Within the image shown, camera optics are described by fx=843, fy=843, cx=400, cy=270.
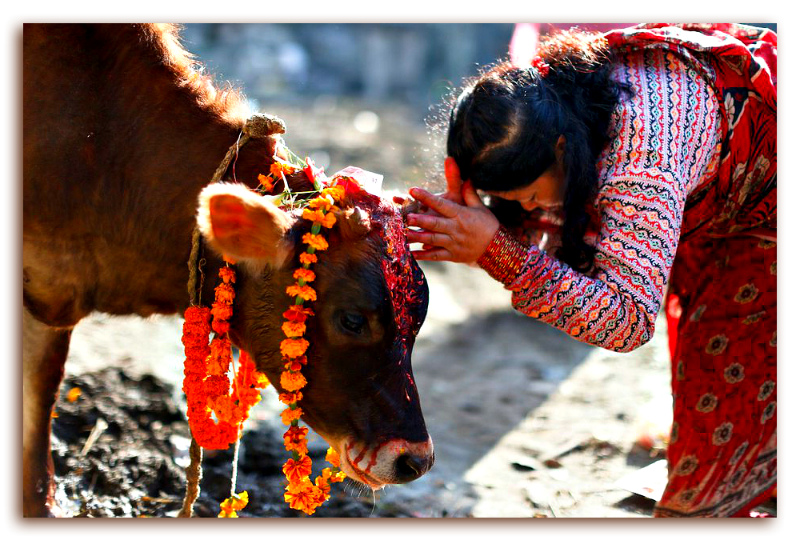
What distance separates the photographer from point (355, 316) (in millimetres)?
2232

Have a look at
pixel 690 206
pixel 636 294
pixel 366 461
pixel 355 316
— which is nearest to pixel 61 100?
pixel 355 316

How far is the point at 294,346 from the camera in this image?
2.22m

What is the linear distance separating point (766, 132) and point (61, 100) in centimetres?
218

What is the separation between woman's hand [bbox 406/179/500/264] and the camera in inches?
96.5

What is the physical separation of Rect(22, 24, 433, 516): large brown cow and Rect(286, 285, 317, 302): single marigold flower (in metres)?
0.05

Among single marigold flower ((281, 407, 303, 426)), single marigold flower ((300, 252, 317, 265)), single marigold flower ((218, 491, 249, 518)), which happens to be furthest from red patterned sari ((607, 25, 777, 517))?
single marigold flower ((218, 491, 249, 518))

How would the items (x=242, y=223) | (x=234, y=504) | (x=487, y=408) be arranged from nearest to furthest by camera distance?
(x=242, y=223)
(x=234, y=504)
(x=487, y=408)

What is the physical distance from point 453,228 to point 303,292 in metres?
0.52

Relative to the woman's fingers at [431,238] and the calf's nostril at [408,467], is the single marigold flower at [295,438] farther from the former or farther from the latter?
Answer: the woman's fingers at [431,238]

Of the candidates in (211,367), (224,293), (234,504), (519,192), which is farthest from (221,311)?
(519,192)

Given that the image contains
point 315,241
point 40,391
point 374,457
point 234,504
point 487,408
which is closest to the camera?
point 315,241

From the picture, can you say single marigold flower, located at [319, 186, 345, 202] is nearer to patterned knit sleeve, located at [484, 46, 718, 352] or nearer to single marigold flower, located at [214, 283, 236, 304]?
single marigold flower, located at [214, 283, 236, 304]

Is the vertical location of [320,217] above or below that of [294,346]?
above

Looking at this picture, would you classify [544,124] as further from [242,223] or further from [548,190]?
[242,223]
